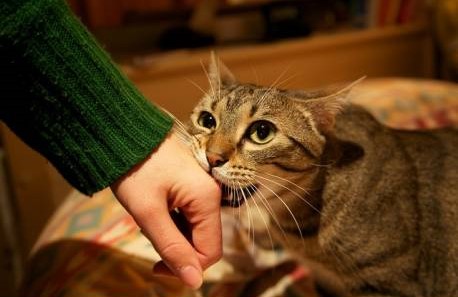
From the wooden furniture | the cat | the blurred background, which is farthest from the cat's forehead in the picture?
the blurred background

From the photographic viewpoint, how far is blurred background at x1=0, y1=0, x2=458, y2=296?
5.96 ft

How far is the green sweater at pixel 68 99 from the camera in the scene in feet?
1.77

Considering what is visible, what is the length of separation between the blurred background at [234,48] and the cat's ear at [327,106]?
71 cm

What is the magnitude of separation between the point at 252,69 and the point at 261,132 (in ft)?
4.10

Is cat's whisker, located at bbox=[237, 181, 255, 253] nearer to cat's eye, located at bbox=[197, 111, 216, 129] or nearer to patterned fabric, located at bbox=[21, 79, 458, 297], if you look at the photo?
patterned fabric, located at bbox=[21, 79, 458, 297]

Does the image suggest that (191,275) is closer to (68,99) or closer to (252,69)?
(68,99)

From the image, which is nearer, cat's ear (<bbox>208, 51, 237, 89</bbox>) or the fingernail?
the fingernail

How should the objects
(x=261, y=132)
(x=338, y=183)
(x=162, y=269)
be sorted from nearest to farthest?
(x=162, y=269)
(x=261, y=132)
(x=338, y=183)

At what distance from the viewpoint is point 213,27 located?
2234 mm

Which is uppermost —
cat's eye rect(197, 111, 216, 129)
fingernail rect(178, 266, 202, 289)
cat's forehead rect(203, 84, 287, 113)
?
cat's forehead rect(203, 84, 287, 113)

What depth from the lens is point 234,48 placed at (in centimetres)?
214

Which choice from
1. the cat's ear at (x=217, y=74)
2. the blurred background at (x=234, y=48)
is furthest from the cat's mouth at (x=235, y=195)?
the blurred background at (x=234, y=48)

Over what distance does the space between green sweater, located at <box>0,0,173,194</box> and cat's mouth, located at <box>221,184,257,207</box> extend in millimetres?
166

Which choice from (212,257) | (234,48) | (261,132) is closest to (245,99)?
(261,132)
